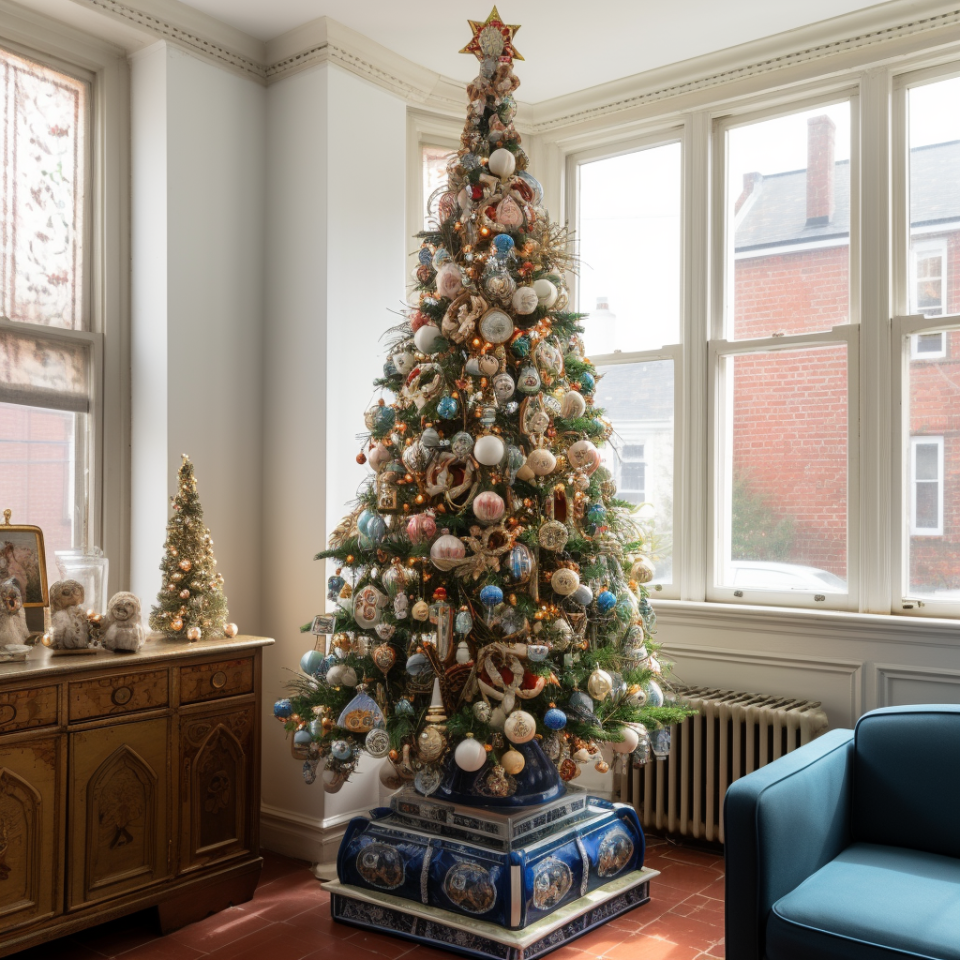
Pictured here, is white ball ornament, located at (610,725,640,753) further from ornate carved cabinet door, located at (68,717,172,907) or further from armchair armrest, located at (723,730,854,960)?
ornate carved cabinet door, located at (68,717,172,907)

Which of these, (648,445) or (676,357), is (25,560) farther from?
(676,357)

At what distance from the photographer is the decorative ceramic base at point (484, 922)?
279 centimetres

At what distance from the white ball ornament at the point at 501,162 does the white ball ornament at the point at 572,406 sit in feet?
2.45

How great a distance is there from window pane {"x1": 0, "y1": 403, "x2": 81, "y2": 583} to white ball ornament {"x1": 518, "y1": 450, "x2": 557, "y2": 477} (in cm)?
177

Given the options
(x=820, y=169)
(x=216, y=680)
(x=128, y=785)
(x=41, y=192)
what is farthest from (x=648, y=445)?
(x=41, y=192)

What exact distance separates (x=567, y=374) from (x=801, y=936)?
1.78 meters

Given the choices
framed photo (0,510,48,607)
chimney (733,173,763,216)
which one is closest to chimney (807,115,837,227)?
chimney (733,173,763,216)

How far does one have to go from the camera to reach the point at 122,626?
2.93 meters

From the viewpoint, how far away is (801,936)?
2152 mm

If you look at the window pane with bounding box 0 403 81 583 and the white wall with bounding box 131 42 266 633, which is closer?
the window pane with bounding box 0 403 81 583

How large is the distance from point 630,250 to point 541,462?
1.73 meters

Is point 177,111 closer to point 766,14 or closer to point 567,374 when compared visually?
point 567,374

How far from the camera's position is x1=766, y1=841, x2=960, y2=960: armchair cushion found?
2.04 meters

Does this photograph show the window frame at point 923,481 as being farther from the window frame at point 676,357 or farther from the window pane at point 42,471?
the window pane at point 42,471
